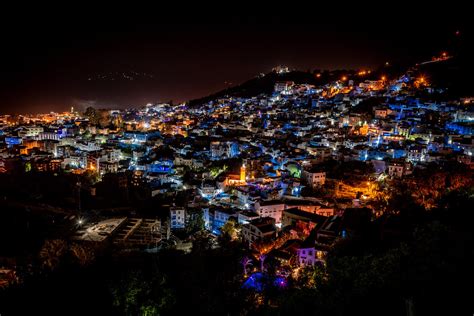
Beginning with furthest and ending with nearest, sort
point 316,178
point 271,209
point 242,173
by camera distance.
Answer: point 242,173, point 316,178, point 271,209

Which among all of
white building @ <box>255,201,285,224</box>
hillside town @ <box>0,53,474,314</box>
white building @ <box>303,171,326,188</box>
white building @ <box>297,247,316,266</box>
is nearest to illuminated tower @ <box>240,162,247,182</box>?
hillside town @ <box>0,53,474,314</box>

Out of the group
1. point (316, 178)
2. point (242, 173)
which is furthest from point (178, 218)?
point (316, 178)

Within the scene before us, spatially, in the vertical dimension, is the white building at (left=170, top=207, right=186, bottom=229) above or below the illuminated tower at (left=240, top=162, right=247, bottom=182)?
below

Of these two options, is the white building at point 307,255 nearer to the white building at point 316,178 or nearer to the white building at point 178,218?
the white building at point 178,218

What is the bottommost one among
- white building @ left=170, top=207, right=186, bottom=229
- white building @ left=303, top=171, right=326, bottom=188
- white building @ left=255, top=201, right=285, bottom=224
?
white building @ left=170, top=207, right=186, bottom=229

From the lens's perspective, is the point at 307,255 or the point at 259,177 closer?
the point at 307,255

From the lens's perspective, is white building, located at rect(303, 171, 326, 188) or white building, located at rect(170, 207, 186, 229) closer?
white building, located at rect(170, 207, 186, 229)

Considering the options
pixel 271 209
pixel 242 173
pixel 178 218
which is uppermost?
pixel 242 173

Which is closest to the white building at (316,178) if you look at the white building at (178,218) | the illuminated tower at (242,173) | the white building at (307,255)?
the illuminated tower at (242,173)

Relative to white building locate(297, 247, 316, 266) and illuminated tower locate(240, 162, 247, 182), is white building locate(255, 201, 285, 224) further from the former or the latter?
illuminated tower locate(240, 162, 247, 182)

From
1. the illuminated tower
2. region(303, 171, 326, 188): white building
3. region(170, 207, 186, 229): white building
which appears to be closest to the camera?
region(170, 207, 186, 229): white building

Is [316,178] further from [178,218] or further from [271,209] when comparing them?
[178,218]
